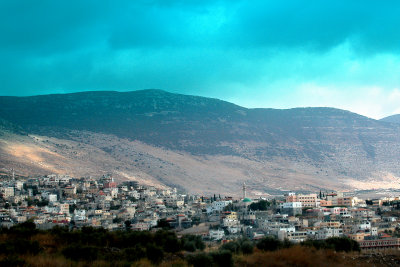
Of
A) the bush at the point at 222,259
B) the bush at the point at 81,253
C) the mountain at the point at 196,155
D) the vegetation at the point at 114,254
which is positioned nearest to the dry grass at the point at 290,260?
the vegetation at the point at 114,254

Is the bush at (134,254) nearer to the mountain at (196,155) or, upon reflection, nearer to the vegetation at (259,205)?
the vegetation at (259,205)

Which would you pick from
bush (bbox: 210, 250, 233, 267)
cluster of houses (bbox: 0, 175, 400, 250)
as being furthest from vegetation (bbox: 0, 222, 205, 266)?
cluster of houses (bbox: 0, 175, 400, 250)

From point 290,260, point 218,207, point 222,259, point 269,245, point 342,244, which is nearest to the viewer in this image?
point 222,259

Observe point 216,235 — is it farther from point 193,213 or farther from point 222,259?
point 222,259

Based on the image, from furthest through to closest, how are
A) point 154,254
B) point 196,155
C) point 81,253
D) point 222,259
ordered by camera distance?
point 196,155
point 154,254
point 222,259
point 81,253

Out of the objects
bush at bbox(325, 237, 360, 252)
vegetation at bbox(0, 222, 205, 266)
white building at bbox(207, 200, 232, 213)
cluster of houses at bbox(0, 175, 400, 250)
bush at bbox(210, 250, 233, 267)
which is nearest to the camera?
vegetation at bbox(0, 222, 205, 266)

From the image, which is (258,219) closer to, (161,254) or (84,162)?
(161,254)

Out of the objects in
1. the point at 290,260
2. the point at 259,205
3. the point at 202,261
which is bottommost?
the point at 290,260

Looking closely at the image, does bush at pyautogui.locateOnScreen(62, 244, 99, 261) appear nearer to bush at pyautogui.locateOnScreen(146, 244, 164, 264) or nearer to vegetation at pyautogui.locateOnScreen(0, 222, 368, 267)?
vegetation at pyautogui.locateOnScreen(0, 222, 368, 267)

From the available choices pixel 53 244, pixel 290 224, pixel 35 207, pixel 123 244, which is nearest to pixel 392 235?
pixel 290 224

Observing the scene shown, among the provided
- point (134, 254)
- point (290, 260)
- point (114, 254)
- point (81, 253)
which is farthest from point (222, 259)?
point (81, 253)
